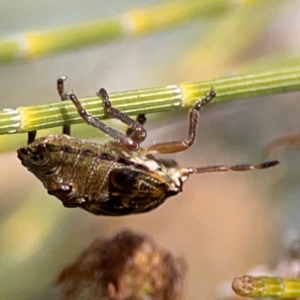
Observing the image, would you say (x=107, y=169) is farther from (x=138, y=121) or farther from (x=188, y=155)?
(x=188, y=155)

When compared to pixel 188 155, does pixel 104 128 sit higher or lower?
lower

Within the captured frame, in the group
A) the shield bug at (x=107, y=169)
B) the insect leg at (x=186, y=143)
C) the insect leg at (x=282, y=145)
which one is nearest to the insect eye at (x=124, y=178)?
the shield bug at (x=107, y=169)

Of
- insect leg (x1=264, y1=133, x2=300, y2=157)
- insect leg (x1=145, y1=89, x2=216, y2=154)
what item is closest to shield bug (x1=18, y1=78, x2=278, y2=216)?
insect leg (x1=145, y1=89, x2=216, y2=154)

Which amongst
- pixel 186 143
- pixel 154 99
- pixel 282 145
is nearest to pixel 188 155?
pixel 282 145

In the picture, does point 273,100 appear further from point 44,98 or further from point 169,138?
point 44,98

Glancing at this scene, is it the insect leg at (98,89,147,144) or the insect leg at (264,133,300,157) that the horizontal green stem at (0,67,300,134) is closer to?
the insect leg at (98,89,147,144)

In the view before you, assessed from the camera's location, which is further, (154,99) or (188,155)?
(188,155)

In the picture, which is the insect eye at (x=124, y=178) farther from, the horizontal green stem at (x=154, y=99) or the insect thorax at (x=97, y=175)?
the horizontal green stem at (x=154, y=99)
